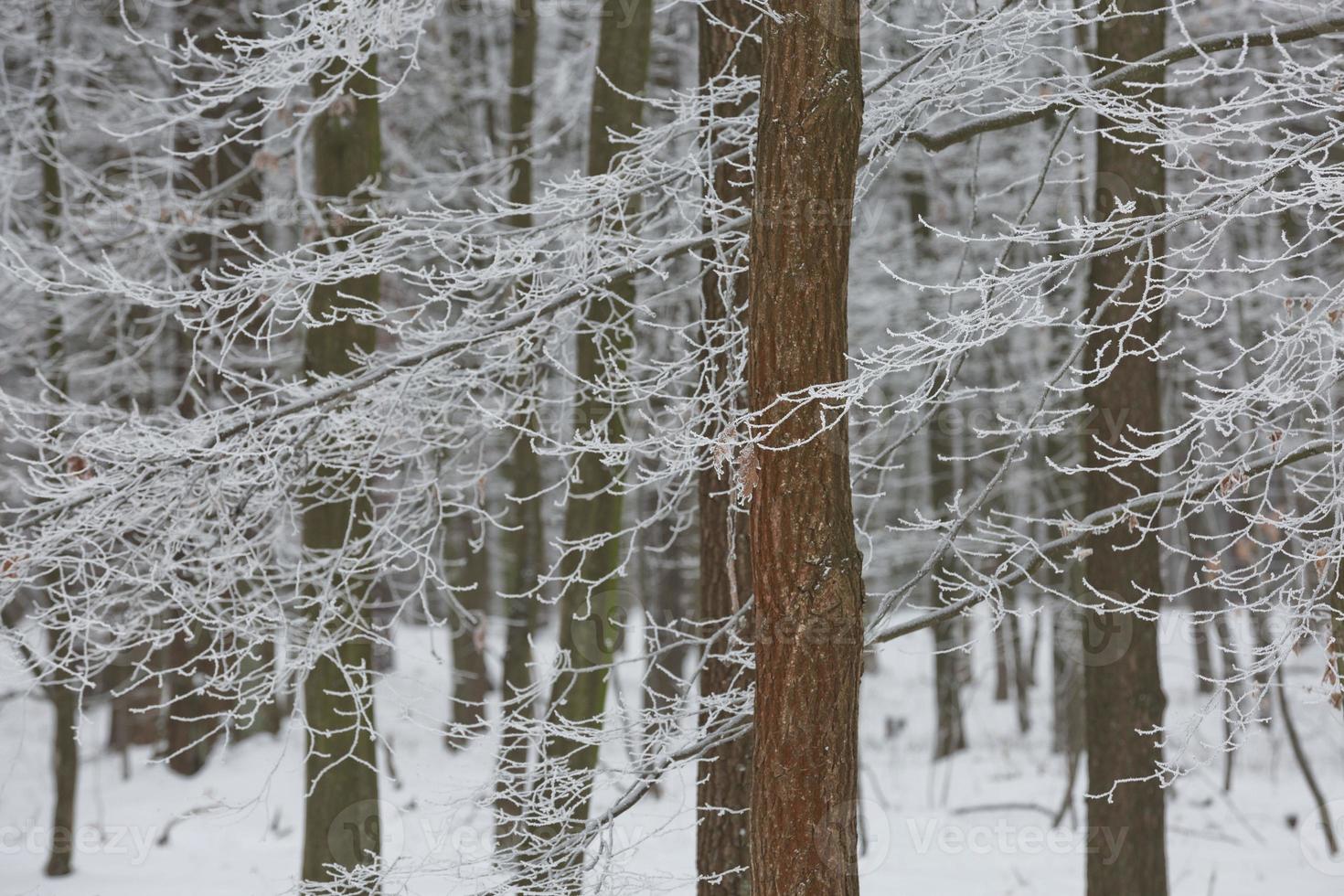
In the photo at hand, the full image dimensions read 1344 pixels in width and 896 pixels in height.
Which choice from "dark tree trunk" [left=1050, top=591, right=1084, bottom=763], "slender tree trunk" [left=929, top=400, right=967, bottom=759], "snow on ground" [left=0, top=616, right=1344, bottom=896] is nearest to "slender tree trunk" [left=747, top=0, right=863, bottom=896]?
"snow on ground" [left=0, top=616, right=1344, bottom=896]

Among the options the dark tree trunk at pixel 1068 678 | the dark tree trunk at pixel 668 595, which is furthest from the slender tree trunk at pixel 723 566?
the dark tree trunk at pixel 668 595

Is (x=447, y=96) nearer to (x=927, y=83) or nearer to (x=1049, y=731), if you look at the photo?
(x=927, y=83)

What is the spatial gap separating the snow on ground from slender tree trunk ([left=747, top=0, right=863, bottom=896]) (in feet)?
10.5

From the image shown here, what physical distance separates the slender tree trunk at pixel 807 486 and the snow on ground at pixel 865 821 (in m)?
3.21

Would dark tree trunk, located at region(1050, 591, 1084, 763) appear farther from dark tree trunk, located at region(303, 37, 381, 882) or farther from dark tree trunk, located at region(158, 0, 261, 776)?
dark tree trunk, located at region(158, 0, 261, 776)

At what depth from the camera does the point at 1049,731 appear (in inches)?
683

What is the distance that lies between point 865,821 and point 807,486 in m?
7.41

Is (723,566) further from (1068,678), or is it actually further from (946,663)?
(1068,678)

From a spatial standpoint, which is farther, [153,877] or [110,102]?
[110,102]

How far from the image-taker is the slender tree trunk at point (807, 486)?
4.00 meters

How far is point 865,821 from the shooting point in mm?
10609

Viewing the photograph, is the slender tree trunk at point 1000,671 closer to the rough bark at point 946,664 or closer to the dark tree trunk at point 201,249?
the rough bark at point 946,664

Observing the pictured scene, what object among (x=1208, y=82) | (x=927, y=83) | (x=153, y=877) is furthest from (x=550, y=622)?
(x=927, y=83)

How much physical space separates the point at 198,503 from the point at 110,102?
7644 millimetres
